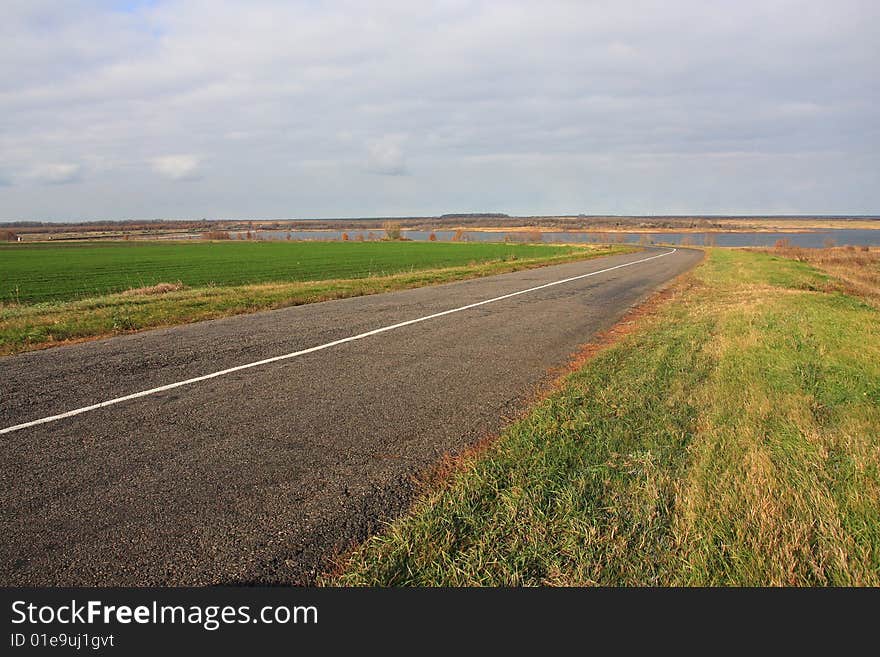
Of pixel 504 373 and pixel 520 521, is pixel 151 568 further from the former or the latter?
pixel 504 373

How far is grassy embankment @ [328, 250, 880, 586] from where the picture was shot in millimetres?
2881

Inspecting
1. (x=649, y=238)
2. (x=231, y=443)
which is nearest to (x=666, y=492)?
(x=231, y=443)

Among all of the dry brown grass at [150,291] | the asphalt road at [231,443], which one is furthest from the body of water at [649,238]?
the asphalt road at [231,443]

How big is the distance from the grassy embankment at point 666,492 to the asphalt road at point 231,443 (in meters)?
0.52

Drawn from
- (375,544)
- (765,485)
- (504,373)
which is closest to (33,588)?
(375,544)

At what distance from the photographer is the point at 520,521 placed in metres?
3.35

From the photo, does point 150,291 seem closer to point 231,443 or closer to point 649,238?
point 231,443

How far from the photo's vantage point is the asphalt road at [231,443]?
10.2ft

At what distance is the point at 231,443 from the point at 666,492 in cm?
360

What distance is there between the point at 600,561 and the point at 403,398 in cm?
345

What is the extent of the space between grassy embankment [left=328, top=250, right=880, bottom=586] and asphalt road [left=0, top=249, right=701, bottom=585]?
1.69 ft

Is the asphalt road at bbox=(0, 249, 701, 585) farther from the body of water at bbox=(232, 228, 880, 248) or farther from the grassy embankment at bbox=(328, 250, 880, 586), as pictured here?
the body of water at bbox=(232, 228, 880, 248)

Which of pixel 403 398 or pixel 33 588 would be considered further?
pixel 403 398

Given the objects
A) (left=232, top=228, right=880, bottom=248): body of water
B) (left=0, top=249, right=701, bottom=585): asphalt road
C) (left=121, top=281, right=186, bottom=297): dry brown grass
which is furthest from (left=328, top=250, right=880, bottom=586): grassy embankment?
(left=232, top=228, right=880, bottom=248): body of water
